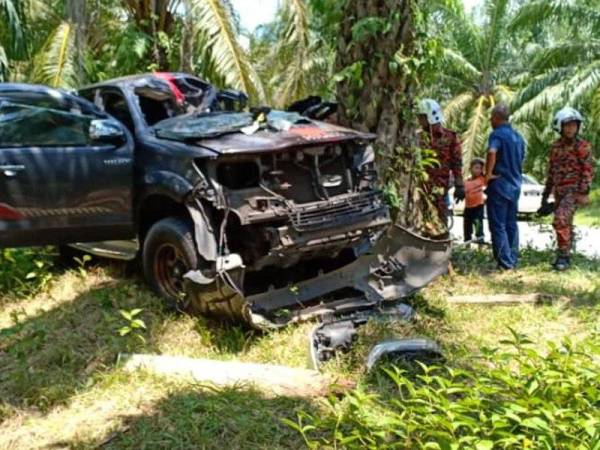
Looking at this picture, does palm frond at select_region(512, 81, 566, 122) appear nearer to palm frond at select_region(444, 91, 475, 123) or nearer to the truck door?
palm frond at select_region(444, 91, 475, 123)

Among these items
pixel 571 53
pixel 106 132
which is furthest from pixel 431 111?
pixel 571 53

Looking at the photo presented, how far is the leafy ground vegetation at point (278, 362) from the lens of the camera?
3209 millimetres

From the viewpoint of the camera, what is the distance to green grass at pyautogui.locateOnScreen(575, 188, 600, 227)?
62.3 ft

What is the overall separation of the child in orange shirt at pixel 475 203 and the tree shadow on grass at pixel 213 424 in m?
5.50

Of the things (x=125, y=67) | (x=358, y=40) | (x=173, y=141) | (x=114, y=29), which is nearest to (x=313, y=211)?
(x=173, y=141)

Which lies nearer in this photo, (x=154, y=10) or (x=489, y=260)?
(x=489, y=260)

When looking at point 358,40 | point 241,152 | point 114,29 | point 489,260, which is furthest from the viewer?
point 114,29

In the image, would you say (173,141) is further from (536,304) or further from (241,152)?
(536,304)

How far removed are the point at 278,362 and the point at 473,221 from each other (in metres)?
5.14

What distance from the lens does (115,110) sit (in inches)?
259

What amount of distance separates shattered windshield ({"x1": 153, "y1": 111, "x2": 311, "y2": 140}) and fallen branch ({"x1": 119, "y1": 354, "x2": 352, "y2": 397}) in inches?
69.3

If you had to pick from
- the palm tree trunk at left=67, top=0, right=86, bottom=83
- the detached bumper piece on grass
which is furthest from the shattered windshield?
the palm tree trunk at left=67, top=0, right=86, bottom=83

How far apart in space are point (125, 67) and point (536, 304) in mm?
7710

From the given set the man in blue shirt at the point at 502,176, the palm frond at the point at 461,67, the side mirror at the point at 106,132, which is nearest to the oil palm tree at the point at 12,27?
the side mirror at the point at 106,132
